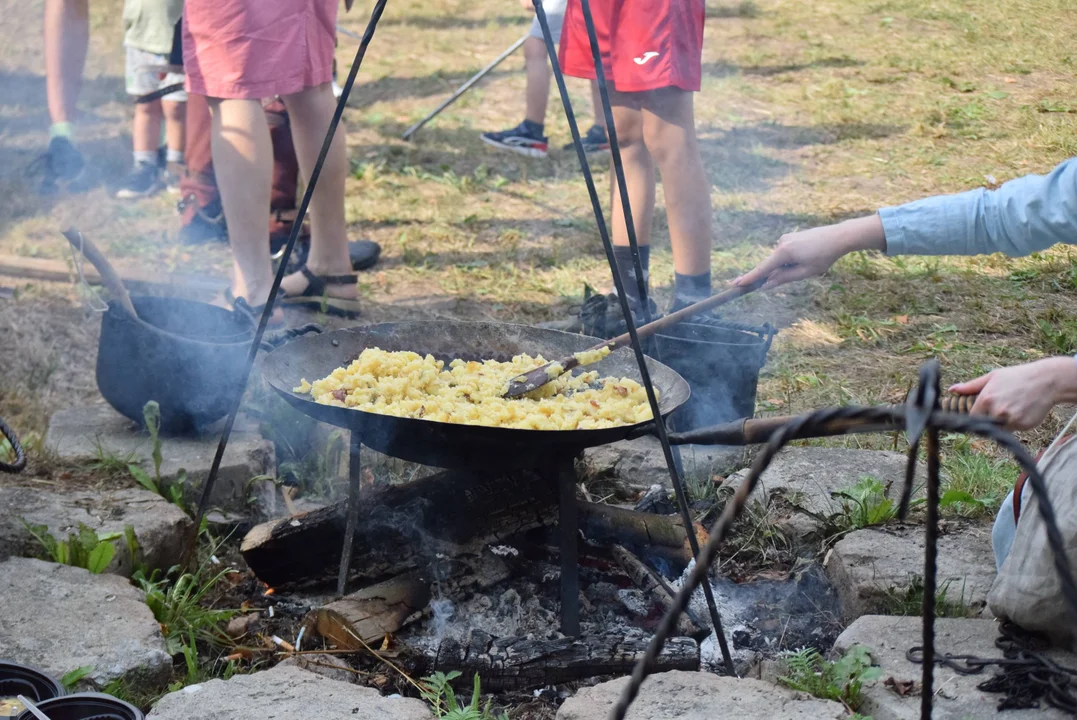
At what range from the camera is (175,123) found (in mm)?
6273

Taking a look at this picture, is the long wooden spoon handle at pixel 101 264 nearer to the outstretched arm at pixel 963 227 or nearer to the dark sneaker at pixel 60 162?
the outstretched arm at pixel 963 227

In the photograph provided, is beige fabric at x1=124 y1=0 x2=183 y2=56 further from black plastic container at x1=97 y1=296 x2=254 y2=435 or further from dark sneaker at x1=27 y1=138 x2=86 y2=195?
black plastic container at x1=97 y1=296 x2=254 y2=435

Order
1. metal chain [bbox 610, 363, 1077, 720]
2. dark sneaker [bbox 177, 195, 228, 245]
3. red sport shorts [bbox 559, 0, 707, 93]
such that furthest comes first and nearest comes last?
dark sneaker [bbox 177, 195, 228, 245] < red sport shorts [bbox 559, 0, 707, 93] < metal chain [bbox 610, 363, 1077, 720]

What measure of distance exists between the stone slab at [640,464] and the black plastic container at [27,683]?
6.17ft

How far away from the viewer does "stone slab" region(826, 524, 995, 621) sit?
2715 millimetres

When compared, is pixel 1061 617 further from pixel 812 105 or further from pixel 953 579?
pixel 812 105

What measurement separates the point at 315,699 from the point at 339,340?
4.34 feet

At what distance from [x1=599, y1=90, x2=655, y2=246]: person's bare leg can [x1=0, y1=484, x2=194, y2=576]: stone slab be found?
2250 mm

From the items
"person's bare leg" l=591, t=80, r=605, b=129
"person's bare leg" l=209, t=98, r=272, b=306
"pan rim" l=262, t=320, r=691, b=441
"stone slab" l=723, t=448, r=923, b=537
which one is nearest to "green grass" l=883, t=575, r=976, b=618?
"stone slab" l=723, t=448, r=923, b=537

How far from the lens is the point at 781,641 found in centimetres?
277

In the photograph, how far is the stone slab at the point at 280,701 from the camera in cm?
223

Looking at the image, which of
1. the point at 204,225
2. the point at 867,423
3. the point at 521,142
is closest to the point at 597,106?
the point at 521,142

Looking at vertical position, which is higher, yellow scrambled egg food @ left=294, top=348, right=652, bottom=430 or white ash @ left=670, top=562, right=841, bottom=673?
yellow scrambled egg food @ left=294, top=348, right=652, bottom=430

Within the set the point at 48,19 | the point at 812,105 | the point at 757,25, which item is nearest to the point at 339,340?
the point at 48,19
